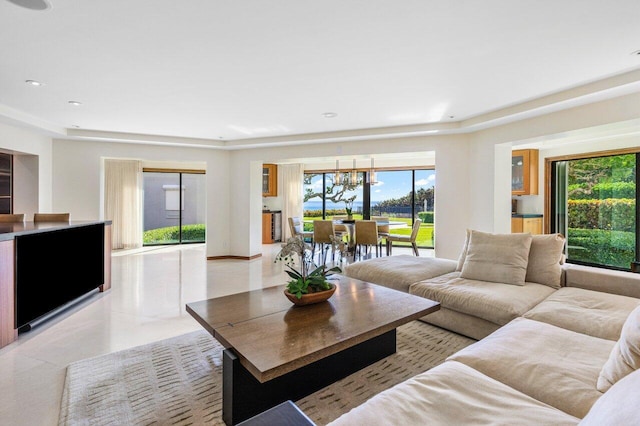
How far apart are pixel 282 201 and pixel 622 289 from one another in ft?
27.1

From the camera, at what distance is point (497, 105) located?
13.8 feet

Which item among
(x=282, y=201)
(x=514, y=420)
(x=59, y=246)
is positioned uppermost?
(x=282, y=201)

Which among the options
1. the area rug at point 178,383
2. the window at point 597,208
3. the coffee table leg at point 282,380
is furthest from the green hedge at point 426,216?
the coffee table leg at point 282,380

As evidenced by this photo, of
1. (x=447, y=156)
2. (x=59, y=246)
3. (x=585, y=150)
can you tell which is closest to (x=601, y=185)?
(x=585, y=150)

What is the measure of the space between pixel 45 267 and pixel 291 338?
3.12 meters

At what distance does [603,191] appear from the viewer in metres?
5.61

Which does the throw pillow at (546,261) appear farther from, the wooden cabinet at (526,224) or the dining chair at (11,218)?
the dining chair at (11,218)

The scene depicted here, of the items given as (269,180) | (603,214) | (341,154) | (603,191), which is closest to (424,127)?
(341,154)

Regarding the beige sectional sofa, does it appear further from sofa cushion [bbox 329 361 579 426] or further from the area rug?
the area rug

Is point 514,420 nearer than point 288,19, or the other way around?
point 514,420

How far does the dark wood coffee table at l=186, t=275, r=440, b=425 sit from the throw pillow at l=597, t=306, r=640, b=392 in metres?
1.02

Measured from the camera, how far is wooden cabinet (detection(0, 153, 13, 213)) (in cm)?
532

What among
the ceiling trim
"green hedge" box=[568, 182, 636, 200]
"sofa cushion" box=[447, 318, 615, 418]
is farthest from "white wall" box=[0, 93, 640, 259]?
"sofa cushion" box=[447, 318, 615, 418]

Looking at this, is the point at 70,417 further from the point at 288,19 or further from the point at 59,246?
the point at 288,19
